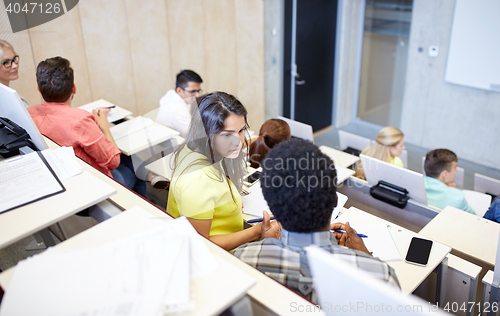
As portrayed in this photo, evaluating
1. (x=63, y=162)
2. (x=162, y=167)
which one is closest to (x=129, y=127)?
(x=162, y=167)

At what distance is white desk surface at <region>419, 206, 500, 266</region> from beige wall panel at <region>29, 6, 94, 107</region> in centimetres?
291

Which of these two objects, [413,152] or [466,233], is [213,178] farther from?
[413,152]

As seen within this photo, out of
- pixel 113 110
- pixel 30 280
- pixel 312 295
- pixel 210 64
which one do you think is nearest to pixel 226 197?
pixel 312 295

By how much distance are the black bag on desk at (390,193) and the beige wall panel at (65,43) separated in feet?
8.36

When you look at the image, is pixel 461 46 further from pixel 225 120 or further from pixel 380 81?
pixel 225 120

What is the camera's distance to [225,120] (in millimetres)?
1609

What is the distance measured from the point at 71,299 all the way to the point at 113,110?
8.74 ft

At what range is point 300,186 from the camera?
1.03 m

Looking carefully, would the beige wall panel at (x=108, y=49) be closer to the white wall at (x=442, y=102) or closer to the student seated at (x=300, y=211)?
the student seated at (x=300, y=211)

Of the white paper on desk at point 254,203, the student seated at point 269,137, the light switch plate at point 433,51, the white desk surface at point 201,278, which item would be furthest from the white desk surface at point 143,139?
the light switch plate at point 433,51

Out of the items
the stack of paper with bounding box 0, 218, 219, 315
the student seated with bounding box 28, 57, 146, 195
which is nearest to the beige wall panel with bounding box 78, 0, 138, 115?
the student seated with bounding box 28, 57, 146, 195

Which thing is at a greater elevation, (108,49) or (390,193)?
(108,49)

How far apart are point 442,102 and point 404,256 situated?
3745 mm

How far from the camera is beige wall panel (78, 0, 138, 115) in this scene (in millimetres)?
3305
